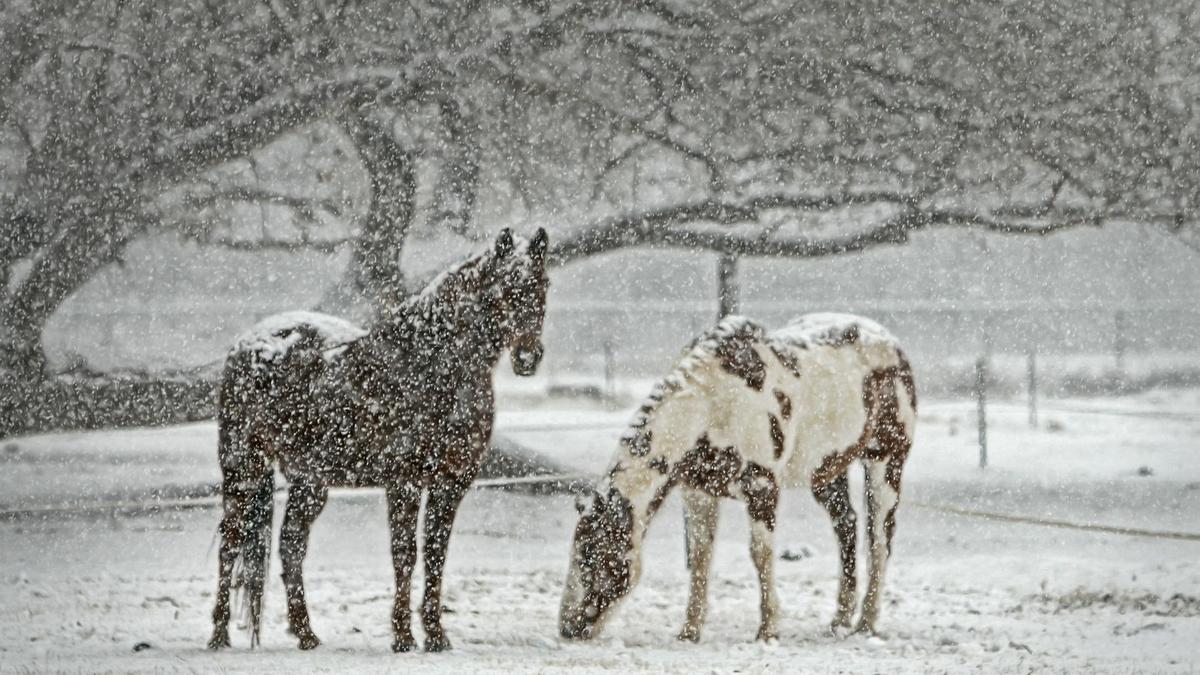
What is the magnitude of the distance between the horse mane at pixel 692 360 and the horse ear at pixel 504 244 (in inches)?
36.5

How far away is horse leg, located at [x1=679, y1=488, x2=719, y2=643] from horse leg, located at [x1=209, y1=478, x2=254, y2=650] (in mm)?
2034

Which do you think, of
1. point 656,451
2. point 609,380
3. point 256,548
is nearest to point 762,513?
point 656,451

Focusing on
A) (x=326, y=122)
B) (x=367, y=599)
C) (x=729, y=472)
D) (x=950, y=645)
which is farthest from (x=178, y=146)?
(x=950, y=645)

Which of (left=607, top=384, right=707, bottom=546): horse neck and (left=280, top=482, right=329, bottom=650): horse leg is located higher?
(left=607, top=384, right=707, bottom=546): horse neck

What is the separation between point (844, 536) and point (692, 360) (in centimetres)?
143

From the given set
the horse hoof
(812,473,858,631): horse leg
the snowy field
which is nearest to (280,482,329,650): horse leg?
the snowy field

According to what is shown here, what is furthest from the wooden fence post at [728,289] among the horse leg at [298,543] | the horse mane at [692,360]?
the horse leg at [298,543]

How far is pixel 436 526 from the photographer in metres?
5.95

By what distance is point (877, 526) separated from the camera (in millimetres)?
7000

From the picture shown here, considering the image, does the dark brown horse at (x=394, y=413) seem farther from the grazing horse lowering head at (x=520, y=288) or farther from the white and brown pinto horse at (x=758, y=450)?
the white and brown pinto horse at (x=758, y=450)

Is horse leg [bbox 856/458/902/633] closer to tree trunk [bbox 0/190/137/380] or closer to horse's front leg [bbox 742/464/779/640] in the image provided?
horse's front leg [bbox 742/464/779/640]

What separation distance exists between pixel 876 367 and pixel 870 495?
651 mm

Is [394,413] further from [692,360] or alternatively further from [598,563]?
[692,360]

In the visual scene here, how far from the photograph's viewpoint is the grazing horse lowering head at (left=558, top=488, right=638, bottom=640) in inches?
235
